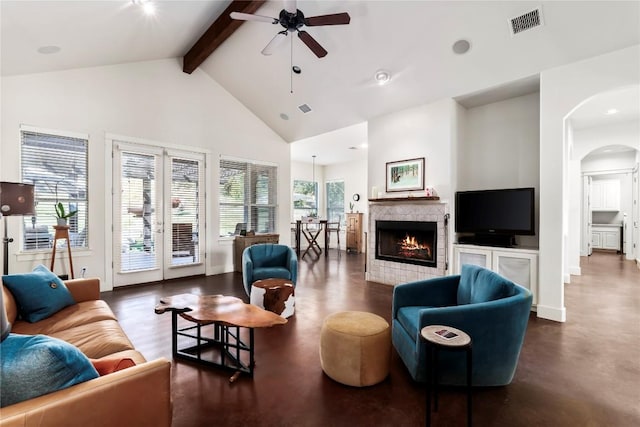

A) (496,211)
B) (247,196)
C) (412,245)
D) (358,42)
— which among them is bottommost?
(412,245)

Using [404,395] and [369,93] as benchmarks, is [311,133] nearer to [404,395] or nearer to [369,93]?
[369,93]

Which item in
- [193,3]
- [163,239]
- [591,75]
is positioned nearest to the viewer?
[591,75]

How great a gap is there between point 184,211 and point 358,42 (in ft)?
13.6

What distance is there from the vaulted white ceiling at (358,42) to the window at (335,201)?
5.00 metres

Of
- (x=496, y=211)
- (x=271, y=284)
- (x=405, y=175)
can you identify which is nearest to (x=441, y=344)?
(x=271, y=284)

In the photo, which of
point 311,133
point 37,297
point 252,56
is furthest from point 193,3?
point 37,297

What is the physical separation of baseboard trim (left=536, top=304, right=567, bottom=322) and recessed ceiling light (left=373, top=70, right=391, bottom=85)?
361cm

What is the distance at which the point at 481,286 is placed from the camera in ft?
7.81

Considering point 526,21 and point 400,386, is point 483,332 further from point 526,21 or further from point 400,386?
point 526,21

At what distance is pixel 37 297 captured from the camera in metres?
2.33

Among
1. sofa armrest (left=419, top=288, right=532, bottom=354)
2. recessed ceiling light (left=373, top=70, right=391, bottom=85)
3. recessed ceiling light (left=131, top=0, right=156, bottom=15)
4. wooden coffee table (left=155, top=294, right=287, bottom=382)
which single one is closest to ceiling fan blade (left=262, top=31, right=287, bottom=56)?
recessed ceiling light (left=131, top=0, right=156, bottom=15)

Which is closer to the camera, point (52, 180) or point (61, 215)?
point (61, 215)

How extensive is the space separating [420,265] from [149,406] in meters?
4.26

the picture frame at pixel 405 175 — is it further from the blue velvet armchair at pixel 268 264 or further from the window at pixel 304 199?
the window at pixel 304 199
